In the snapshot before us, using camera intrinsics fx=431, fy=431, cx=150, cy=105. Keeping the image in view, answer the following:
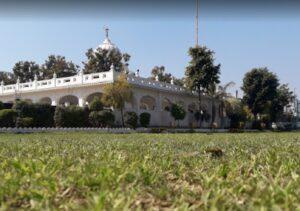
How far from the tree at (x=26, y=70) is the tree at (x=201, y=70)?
2861cm

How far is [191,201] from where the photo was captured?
12.3 feet

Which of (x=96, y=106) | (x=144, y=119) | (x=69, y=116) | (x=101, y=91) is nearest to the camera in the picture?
(x=69, y=116)

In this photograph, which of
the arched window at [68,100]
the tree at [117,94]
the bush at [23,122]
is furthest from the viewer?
the arched window at [68,100]

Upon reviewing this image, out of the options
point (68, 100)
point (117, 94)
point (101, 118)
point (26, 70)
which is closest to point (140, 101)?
point (68, 100)

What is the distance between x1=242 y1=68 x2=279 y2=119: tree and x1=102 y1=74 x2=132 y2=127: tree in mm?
27265

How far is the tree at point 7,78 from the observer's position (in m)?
69.1

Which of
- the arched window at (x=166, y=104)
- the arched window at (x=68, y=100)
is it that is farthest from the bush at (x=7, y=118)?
the arched window at (x=166, y=104)

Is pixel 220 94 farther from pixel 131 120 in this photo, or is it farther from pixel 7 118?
pixel 7 118

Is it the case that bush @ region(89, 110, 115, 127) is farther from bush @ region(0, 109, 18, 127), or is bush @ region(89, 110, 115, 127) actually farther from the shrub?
bush @ region(0, 109, 18, 127)

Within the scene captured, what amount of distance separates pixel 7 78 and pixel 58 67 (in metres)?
10.5

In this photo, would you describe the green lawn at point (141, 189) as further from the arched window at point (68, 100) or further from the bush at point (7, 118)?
the arched window at point (68, 100)

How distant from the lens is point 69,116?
119 feet

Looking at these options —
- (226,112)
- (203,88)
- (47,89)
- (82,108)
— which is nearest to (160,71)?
(226,112)

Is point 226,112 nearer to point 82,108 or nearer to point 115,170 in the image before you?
point 82,108
